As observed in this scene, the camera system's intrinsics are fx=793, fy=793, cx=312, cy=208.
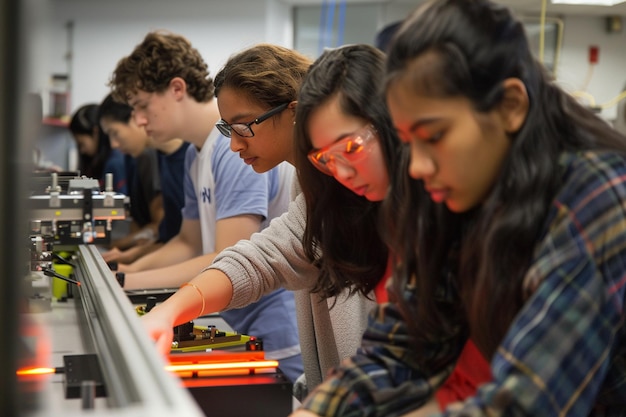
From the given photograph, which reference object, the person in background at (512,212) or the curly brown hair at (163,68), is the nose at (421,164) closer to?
the person in background at (512,212)

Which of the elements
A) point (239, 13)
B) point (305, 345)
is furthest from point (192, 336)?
point (239, 13)

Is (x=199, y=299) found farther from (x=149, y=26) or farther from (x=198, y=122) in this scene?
(x=149, y=26)

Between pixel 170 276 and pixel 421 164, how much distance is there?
1.74 m

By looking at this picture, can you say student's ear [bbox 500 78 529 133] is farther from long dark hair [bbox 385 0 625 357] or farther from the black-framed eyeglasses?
the black-framed eyeglasses

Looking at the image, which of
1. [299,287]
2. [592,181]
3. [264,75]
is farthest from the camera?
[264,75]

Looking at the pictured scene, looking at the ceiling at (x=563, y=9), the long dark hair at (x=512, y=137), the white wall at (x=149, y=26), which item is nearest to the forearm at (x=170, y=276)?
the long dark hair at (x=512, y=137)

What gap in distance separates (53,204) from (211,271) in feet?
2.02

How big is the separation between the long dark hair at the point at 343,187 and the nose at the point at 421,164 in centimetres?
33

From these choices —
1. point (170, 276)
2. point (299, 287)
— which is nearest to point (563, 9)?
point (170, 276)

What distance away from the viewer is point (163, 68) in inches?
106

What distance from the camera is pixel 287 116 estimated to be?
194 centimetres

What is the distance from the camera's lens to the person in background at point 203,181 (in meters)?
2.38

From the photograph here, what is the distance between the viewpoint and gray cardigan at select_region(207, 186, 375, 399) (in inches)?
66.7

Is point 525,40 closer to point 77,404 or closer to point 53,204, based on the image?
point 77,404
